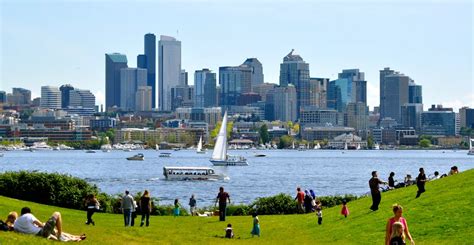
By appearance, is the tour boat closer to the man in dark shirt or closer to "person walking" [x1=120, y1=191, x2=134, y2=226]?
"person walking" [x1=120, y1=191, x2=134, y2=226]

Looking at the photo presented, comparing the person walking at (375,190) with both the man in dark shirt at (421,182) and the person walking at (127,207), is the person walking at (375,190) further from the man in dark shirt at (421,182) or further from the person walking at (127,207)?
the person walking at (127,207)

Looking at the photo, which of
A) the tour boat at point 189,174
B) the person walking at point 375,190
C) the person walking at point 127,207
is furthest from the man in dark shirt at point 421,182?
the tour boat at point 189,174

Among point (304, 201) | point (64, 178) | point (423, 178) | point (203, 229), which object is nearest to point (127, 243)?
point (203, 229)

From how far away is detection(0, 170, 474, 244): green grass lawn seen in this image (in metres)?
29.2

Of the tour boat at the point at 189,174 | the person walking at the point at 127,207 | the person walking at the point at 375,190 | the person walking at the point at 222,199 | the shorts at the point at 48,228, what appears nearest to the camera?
the shorts at the point at 48,228

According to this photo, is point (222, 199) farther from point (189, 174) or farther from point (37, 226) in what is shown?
point (189, 174)

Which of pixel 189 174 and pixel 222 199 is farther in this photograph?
pixel 189 174

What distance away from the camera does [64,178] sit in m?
48.9

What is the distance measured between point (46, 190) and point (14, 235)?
23.2 metres

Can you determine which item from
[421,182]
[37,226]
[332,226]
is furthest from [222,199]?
[37,226]

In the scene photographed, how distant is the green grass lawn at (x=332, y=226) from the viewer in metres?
29.2

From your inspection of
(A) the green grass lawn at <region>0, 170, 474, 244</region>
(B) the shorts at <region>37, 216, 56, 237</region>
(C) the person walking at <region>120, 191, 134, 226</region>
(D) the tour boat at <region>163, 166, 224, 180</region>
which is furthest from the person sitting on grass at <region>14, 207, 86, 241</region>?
(D) the tour boat at <region>163, 166, 224, 180</region>

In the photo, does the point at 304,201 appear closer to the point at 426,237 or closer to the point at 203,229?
the point at 203,229

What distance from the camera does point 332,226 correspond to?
3472 cm
